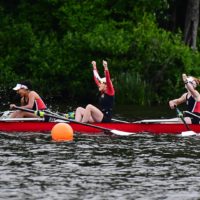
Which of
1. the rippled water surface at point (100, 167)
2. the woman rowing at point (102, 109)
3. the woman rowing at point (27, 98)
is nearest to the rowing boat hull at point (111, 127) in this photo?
the woman rowing at point (102, 109)

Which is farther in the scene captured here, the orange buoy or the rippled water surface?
the orange buoy

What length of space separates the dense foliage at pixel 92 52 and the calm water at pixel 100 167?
59.2 ft

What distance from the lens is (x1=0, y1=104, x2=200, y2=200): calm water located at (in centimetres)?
1808

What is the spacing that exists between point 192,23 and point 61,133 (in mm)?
25263

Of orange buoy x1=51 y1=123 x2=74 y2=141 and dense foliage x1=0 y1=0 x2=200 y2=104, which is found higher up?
dense foliage x1=0 y1=0 x2=200 y2=104

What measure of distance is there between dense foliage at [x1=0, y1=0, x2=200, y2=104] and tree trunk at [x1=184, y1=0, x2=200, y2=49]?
1918mm

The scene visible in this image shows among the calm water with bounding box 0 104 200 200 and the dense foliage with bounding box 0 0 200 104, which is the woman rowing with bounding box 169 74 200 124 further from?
the dense foliage with bounding box 0 0 200 104

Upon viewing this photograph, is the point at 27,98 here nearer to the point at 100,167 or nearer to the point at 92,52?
the point at 100,167

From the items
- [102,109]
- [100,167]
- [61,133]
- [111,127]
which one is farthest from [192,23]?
[100,167]

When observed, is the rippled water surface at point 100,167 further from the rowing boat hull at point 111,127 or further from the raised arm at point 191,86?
the raised arm at point 191,86

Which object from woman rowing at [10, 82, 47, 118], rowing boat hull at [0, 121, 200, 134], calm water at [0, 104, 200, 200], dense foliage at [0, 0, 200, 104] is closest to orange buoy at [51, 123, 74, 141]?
calm water at [0, 104, 200, 200]

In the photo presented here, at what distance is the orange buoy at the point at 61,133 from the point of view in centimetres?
2636

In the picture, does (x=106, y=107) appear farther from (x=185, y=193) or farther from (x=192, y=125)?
(x=185, y=193)

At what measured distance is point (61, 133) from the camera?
26.3m
